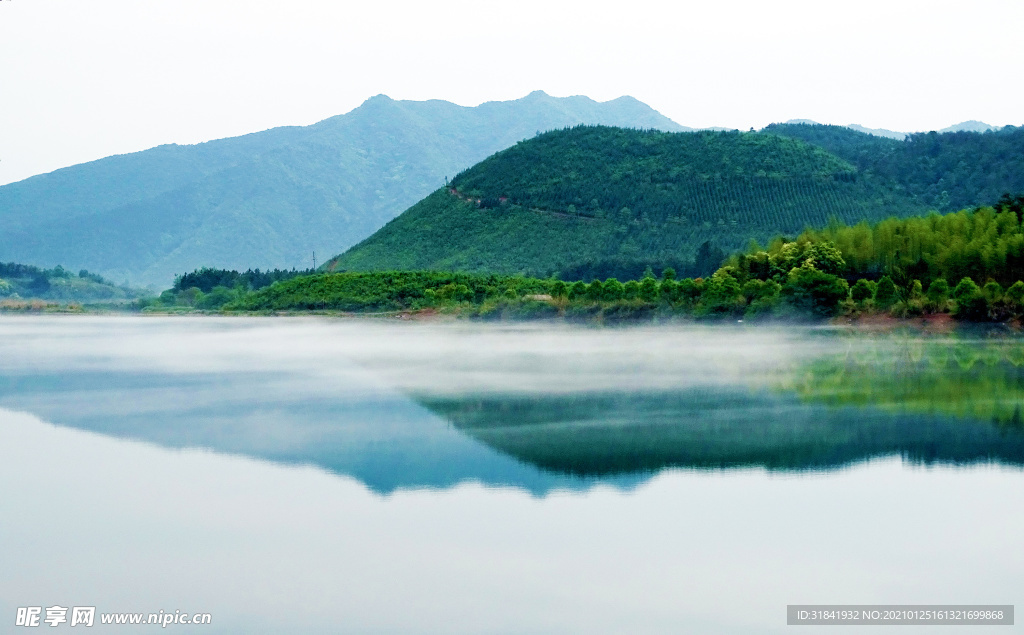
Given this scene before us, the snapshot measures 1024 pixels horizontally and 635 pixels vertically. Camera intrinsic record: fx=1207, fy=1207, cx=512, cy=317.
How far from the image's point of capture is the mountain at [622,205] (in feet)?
255

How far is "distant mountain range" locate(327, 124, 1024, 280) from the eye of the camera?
256 ft

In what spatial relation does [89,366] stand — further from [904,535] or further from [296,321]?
[296,321]

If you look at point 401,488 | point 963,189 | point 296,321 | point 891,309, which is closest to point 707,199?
point 963,189

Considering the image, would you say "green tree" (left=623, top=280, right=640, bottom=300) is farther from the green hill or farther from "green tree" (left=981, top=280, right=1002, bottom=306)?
the green hill

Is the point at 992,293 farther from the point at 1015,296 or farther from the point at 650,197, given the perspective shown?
the point at 650,197

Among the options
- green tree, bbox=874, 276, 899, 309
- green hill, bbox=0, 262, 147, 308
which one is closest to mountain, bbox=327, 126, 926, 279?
green tree, bbox=874, 276, 899, 309

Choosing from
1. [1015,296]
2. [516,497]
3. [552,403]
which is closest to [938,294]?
[1015,296]

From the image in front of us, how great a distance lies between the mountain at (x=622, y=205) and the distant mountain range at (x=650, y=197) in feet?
0.48

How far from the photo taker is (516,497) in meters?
12.7

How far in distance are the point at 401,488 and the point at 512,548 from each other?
291 cm

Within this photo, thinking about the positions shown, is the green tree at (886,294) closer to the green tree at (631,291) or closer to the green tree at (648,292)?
the green tree at (648,292)

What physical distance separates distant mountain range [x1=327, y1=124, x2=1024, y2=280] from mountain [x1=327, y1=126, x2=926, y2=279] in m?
0.15

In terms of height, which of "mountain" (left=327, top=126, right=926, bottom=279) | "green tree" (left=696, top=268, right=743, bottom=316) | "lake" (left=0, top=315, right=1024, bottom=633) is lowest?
"lake" (left=0, top=315, right=1024, bottom=633)

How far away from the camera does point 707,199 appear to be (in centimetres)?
8369
